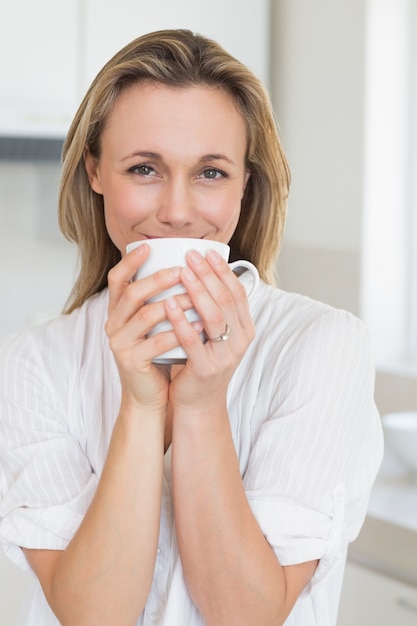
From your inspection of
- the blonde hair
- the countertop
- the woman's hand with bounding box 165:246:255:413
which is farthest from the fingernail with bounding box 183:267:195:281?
the countertop

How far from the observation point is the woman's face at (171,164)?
1.09 m

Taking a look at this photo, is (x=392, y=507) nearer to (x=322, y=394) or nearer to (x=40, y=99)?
(x=322, y=394)

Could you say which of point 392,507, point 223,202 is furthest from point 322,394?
point 392,507

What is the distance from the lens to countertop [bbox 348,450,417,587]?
192 cm

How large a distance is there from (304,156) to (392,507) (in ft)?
3.95

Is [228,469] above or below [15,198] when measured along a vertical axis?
below

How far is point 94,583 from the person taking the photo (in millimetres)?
1033

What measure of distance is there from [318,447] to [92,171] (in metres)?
0.47

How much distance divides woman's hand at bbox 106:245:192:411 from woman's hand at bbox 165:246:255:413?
14 millimetres

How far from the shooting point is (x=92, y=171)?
4.10 feet

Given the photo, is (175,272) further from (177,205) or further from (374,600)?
(374,600)

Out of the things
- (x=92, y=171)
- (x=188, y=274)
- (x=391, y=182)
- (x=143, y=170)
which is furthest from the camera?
(x=391, y=182)

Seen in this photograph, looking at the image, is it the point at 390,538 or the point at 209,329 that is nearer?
the point at 209,329

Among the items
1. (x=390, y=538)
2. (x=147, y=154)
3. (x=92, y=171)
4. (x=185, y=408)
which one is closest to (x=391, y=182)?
(x=390, y=538)
